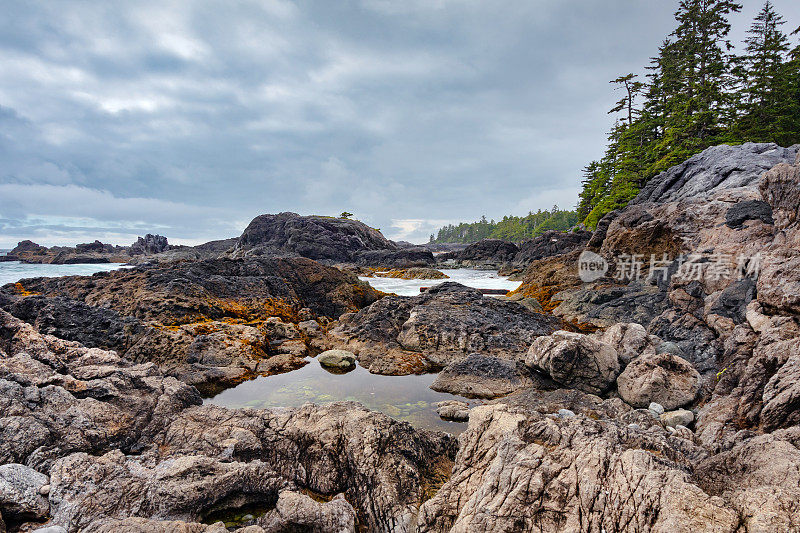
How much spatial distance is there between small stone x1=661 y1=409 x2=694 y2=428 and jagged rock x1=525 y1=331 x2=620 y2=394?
1.83 meters

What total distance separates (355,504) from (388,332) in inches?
371

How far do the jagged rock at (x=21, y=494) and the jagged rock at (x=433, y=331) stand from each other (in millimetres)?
8600

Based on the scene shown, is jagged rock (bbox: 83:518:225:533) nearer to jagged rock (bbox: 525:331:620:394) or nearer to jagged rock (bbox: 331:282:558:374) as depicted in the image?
jagged rock (bbox: 331:282:558:374)

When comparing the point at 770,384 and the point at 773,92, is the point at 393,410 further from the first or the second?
the point at 773,92

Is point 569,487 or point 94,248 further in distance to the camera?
point 94,248

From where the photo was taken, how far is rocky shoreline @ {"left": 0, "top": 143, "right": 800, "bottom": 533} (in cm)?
422

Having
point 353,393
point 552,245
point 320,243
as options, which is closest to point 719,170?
point 552,245

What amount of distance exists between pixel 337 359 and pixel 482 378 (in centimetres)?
523

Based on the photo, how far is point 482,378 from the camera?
10.8 metres

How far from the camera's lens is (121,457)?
17.5 ft

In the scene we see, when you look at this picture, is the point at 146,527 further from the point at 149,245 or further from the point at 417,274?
the point at 149,245

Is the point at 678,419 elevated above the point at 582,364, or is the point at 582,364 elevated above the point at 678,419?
the point at 582,364

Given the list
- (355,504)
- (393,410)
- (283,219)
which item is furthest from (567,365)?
(283,219)

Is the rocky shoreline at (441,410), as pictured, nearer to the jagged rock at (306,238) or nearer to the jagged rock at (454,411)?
the jagged rock at (454,411)
